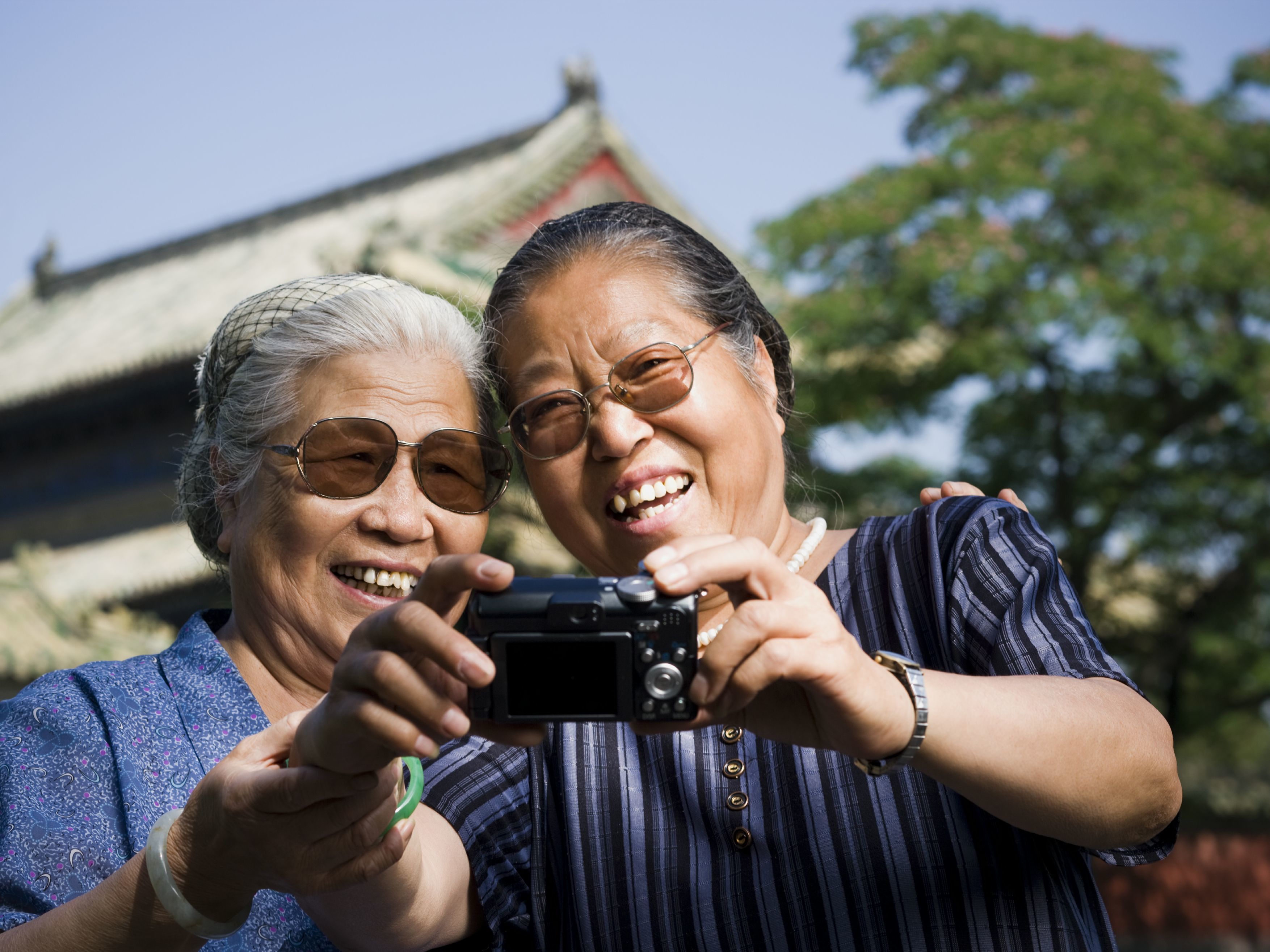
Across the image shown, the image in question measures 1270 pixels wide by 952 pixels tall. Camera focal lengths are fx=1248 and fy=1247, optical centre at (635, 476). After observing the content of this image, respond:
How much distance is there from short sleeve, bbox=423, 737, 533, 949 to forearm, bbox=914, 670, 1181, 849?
0.87 meters

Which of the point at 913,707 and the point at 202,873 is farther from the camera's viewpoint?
the point at 202,873

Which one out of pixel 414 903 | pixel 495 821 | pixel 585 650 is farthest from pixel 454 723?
pixel 495 821

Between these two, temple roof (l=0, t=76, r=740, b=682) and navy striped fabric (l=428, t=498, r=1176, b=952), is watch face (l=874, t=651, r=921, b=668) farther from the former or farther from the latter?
temple roof (l=0, t=76, r=740, b=682)

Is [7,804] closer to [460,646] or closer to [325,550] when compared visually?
[325,550]

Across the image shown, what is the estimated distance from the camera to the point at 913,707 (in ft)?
5.36

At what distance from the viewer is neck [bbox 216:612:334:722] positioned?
2.58 m

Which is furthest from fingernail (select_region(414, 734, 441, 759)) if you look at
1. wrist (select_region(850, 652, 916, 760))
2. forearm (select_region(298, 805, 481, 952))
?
wrist (select_region(850, 652, 916, 760))

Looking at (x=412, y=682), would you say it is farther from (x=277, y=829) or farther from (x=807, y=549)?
(x=807, y=549)

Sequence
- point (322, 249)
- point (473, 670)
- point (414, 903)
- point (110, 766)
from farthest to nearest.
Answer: point (322, 249) < point (110, 766) < point (414, 903) < point (473, 670)

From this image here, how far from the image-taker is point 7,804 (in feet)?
6.68

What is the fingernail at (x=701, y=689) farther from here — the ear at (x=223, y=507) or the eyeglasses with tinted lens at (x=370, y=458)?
the ear at (x=223, y=507)

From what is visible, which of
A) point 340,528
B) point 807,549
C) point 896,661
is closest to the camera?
point 896,661

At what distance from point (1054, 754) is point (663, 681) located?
55cm

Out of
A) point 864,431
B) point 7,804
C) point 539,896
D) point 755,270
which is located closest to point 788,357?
point 755,270
